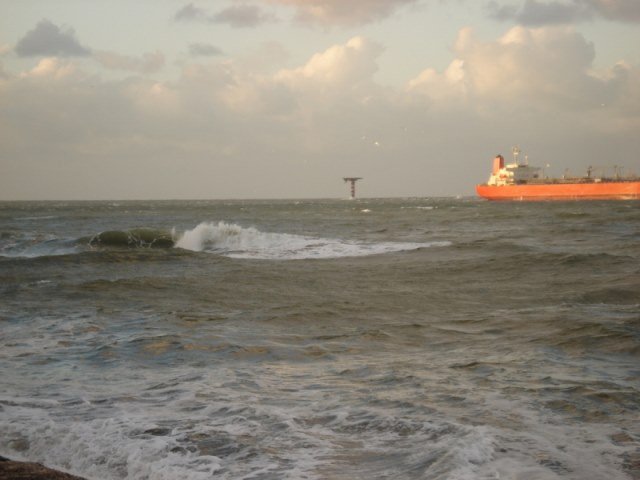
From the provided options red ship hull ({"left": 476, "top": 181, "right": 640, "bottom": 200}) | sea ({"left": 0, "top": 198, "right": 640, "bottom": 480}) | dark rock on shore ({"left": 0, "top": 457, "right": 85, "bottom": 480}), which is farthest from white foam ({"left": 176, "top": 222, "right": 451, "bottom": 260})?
red ship hull ({"left": 476, "top": 181, "right": 640, "bottom": 200})

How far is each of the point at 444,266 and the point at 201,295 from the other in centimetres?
716

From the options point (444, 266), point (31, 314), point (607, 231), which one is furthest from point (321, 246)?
point (31, 314)

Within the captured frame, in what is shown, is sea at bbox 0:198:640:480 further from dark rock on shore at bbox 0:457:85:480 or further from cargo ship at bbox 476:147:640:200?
cargo ship at bbox 476:147:640:200

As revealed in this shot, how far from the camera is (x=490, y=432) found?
4957 millimetres

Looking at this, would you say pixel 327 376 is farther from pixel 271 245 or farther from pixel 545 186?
pixel 545 186

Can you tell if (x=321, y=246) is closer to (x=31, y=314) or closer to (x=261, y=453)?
(x=31, y=314)

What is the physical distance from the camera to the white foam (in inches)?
923

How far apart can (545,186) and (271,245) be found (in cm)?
6853

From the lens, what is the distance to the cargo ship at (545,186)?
283ft

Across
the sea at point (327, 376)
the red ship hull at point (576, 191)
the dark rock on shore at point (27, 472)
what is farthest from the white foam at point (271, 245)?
the red ship hull at point (576, 191)

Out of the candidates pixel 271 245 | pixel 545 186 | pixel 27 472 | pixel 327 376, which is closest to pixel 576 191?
pixel 545 186

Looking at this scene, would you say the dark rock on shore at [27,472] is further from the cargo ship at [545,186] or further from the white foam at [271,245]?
the cargo ship at [545,186]

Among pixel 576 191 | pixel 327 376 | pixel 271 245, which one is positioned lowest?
pixel 271 245

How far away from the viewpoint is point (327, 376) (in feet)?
22.3
